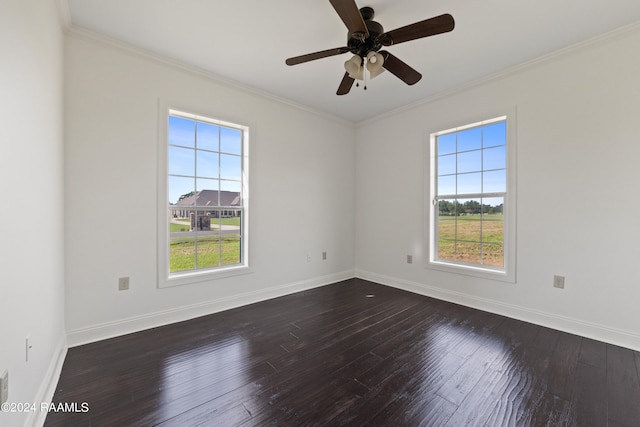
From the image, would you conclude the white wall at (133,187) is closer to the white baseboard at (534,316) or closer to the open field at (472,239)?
the white baseboard at (534,316)

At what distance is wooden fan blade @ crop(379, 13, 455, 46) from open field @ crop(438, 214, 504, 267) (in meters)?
2.21

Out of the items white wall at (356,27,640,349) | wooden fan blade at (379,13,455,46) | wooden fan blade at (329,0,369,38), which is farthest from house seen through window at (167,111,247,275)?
white wall at (356,27,640,349)

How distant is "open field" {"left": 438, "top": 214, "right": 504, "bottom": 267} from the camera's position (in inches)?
120

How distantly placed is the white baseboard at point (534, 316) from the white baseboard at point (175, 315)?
4.97ft

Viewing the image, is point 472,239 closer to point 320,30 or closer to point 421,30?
point 421,30

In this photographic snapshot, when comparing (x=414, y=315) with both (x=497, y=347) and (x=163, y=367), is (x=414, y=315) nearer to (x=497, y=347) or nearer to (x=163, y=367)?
(x=497, y=347)

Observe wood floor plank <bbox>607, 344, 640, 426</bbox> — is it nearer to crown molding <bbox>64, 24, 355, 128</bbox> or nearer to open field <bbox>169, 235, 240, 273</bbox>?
open field <bbox>169, 235, 240, 273</bbox>

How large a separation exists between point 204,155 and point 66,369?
2201 millimetres

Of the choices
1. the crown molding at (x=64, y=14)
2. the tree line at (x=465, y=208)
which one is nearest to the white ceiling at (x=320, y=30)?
the crown molding at (x=64, y=14)

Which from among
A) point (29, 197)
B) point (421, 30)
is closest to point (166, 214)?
point (29, 197)

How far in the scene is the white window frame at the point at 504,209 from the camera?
9.37ft

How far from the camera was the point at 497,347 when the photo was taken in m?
2.21

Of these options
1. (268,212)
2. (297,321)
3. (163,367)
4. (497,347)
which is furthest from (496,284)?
(163,367)

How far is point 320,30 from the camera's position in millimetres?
2242
